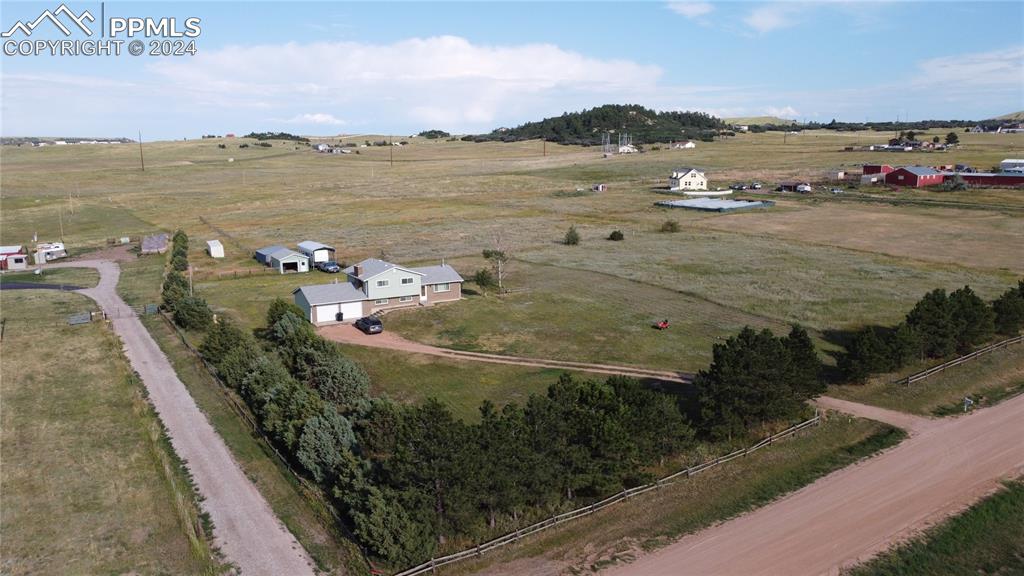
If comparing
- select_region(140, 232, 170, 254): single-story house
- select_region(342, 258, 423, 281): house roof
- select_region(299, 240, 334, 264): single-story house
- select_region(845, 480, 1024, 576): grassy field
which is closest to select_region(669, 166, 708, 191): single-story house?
select_region(299, 240, 334, 264): single-story house

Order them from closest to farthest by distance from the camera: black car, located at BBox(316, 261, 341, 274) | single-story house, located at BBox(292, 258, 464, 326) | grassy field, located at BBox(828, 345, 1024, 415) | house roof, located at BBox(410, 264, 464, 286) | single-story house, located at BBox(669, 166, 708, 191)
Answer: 1. grassy field, located at BBox(828, 345, 1024, 415)
2. single-story house, located at BBox(292, 258, 464, 326)
3. house roof, located at BBox(410, 264, 464, 286)
4. black car, located at BBox(316, 261, 341, 274)
5. single-story house, located at BBox(669, 166, 708, 191)

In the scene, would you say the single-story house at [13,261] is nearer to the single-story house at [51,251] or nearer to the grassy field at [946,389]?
the single-story house at [51,251]

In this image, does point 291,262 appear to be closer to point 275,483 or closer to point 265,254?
point 265,254

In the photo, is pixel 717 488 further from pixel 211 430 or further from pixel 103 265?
pixel 103 265

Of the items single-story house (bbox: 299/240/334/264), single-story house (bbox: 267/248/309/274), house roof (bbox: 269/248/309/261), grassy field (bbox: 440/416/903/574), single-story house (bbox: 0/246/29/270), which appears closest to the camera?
grassy field (bbox: 440/416/903/574)

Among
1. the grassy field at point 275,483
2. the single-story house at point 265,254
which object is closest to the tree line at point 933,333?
the grassy field at point 275,483

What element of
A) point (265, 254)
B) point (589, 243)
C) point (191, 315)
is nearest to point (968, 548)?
point (191, 315)

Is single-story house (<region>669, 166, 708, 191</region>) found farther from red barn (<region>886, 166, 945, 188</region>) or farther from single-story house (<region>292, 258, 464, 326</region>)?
single-story house (<region>292, 258, 464, 326</region>)

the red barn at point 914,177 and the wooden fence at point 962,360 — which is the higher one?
the red barn at point 914,177
